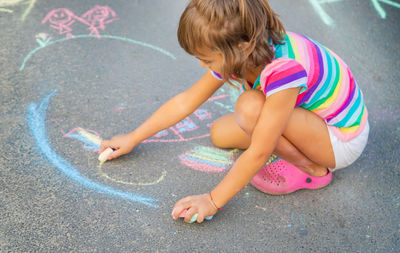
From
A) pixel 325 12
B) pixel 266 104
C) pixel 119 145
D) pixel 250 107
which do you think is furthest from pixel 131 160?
pixel 325 12

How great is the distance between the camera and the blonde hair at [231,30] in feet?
4.66

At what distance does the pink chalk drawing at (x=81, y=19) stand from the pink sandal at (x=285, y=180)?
1531 millimetres

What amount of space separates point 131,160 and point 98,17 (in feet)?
4.52

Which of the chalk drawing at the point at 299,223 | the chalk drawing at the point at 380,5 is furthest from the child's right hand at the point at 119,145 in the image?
the chalk drawing at the point at 380,5

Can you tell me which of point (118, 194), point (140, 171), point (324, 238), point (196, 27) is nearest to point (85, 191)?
point (118, 194)

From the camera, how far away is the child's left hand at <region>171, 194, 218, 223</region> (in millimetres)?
1690

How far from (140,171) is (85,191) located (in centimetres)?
26

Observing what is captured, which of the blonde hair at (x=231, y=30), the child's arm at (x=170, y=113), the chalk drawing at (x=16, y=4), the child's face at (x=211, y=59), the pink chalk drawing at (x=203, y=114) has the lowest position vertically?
the pink chalk drawing at (x=203, y=114)

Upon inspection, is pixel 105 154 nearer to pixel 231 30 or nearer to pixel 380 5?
pixel 231 30

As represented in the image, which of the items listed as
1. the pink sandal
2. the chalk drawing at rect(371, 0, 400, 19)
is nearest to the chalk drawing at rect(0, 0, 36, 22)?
the pink sandal

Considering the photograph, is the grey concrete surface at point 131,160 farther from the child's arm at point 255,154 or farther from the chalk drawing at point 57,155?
the child's arm at point 255,154

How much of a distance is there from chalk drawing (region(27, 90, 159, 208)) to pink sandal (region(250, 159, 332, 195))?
491 millimetres

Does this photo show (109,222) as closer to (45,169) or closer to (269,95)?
(45,169)

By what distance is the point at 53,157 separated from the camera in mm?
1990
